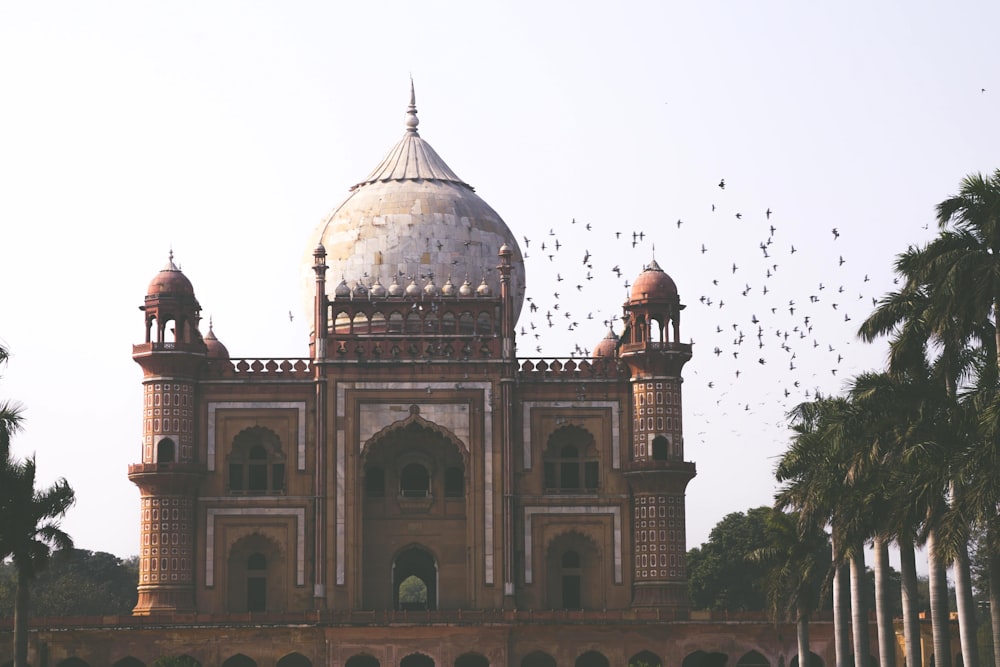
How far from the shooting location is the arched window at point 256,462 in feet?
204

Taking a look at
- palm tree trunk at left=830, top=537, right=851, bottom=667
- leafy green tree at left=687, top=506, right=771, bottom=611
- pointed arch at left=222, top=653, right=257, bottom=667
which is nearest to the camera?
palm tree trunk at left=830, top=537, right=851, bottom=667

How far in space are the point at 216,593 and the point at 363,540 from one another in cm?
495

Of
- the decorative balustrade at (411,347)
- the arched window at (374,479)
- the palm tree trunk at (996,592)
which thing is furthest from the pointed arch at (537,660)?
the palm tree trunk at (996,592)

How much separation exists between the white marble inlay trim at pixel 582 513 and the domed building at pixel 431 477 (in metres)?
0.07

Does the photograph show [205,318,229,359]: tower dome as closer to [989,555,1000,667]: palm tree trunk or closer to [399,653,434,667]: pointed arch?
[399,653,434,667]: pointed arch

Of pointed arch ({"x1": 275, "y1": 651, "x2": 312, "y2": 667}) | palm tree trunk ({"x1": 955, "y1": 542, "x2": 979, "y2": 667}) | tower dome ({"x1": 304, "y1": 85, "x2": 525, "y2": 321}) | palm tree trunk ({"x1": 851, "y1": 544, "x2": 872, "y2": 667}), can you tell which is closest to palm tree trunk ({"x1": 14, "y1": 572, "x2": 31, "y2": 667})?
pointed arch ({"x1": 275, "y1": 651, "x2": 312, "y2": 667})

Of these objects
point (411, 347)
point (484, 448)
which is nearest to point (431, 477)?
point (484, 448)

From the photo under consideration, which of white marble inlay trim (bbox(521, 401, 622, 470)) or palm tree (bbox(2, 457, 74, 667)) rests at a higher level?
white marble inlay trim (bbox(521, 401, 622, 470))

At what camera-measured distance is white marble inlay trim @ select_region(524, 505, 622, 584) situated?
6147cm

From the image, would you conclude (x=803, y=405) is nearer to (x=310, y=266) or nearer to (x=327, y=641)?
Answer: (x=327, y=641)

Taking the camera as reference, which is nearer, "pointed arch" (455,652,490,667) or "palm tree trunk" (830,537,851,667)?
"palm tree trunk" (830,537,851,667)

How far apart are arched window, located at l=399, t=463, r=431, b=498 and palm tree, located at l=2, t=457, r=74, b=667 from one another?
19941 mm

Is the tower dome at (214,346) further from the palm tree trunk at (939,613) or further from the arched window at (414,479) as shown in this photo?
the palm tree trunk at (939,613)

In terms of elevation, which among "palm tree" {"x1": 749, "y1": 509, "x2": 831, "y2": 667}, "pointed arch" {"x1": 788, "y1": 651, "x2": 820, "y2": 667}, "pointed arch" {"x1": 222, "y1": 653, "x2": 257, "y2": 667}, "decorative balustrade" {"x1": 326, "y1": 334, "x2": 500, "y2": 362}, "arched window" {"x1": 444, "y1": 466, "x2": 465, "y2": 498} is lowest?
"pointed arch" {"x1": 788, "y1": 651, "x2": 820, "y2": 667}
